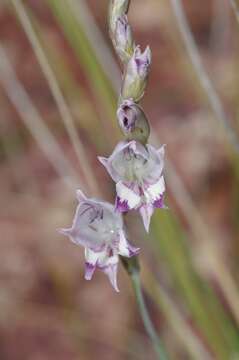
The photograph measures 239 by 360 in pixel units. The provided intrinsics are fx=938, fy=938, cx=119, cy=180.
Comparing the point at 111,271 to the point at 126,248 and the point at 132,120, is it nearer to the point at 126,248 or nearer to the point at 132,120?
the point at 126,248

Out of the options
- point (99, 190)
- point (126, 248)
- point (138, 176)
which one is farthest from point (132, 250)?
point (99, 190)

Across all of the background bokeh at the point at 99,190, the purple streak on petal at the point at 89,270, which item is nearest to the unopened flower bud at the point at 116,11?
the purple streak on petal at the point at 89,270

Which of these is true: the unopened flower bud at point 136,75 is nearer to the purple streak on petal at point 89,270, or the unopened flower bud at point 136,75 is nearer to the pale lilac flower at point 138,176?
the pale lilac flower at point 138,176

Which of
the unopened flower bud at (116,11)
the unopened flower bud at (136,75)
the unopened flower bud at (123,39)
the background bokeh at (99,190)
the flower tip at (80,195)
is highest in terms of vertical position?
the background bokeh at (99,190)

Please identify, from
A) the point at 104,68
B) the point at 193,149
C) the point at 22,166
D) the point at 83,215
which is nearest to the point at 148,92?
the point at 193,149

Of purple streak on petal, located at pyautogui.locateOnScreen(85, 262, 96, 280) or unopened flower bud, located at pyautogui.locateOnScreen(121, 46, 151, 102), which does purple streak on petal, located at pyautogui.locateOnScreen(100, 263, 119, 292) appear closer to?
purple streak on petal, located at pyautogui.locateOnScreen(85, 262, 96, 280)

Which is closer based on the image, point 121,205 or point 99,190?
point 121,205

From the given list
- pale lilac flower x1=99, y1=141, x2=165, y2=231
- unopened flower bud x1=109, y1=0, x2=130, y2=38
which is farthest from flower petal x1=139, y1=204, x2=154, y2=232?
unopened flower bud x1=109, y1=0, x2=130, y2=38
